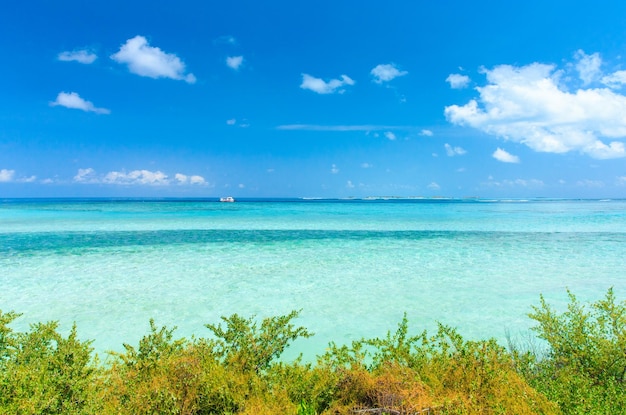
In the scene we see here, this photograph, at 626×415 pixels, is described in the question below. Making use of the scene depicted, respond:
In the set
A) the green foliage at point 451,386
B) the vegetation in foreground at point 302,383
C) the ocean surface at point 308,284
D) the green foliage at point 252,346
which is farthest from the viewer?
the ocean surface at point 308,284

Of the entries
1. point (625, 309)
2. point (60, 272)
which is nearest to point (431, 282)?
point (625, 309)

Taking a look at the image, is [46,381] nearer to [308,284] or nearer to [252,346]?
[252,346]

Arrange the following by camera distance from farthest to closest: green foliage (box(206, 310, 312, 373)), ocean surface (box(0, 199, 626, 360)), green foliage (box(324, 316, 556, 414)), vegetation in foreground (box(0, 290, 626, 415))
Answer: ocean surface (box(0, 199, 626, 360)) → green foliage (box(206, 310, 312, 373)) → vegetation in foreground (box(0, 290, 626, 415)) → green foliage (box(324, 316, 556, 414))

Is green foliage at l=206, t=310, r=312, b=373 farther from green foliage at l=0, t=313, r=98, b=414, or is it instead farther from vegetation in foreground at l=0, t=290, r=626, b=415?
green foliage at l=0, t=313, r=98, b=414

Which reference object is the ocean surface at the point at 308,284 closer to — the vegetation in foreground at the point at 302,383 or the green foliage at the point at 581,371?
the green foliage at the point at 581,371

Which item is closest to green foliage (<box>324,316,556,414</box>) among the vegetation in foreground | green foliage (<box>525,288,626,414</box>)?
the vegetation in foreground

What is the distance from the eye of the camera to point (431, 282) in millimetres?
11500

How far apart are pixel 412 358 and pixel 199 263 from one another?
1167 centimetres

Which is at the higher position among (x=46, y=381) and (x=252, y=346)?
(x=46, y=381)

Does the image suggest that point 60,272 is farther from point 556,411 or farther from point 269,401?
point 556,411

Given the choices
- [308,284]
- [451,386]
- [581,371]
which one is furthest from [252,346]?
[308,284]

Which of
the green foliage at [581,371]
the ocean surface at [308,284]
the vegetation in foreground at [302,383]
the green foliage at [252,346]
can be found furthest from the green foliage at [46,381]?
the green foliage at [581,371]

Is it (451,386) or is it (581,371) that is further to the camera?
(581,371)

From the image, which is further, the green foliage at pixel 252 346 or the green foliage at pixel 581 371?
the green foliage at pixel 252 346
